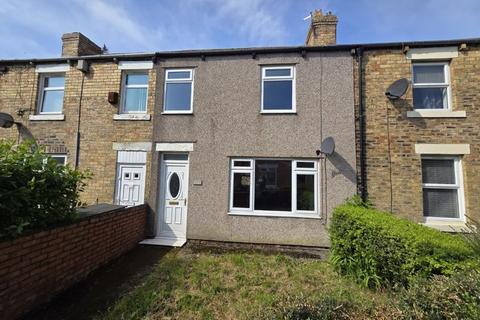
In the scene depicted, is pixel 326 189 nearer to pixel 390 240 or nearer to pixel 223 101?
pixel 390 240

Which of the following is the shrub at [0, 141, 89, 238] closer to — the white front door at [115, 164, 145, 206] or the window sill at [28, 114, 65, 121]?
the white front door at [115, 164, 145, 206]

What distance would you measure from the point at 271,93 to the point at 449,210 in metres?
5.71

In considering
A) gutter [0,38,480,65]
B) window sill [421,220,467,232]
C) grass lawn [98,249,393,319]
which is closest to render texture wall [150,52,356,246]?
gutter [0,38,480,65]

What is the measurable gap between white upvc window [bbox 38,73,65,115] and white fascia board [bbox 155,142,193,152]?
149 inches

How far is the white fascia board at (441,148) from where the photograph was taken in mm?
6164

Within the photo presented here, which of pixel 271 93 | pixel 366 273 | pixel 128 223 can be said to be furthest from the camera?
pixel 271 93

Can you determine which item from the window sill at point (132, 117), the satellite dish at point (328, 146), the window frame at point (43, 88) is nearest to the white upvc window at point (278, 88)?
the satellite dish at point (328, 146)

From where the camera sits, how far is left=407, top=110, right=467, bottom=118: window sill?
20.6ft

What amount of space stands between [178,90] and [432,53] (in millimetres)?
7292

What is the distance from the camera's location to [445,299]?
7.98 ft

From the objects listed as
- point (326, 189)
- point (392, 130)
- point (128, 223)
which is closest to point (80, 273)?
point (128, 223)

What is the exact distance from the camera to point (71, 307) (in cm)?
357

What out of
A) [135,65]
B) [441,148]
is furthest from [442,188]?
[135,65]

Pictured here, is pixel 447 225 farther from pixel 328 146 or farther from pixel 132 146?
pixel 132 146
